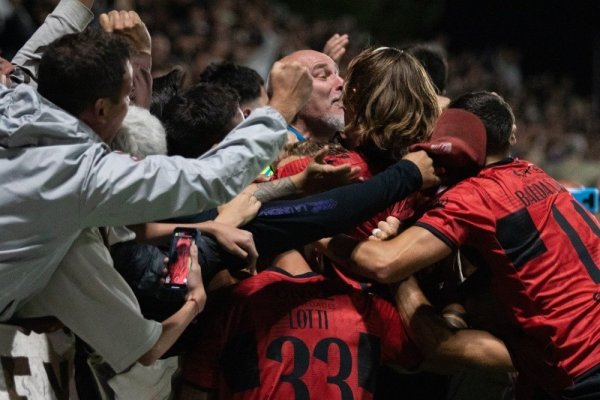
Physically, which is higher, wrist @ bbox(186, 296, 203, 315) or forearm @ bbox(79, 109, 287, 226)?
forearm @ bbox(79, 109, 287, 226)

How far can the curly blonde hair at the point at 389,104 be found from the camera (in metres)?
3.77

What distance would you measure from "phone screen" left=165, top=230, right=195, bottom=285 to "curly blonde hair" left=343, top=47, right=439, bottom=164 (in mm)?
914

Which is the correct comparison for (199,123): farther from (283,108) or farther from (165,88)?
(165,88)

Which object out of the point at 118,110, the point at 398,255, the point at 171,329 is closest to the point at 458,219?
the point at 398,255

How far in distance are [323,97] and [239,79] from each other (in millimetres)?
430

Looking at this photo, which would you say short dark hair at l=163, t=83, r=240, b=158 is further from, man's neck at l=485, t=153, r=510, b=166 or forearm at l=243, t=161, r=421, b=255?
man's neck at l=485, t=153, r=510, b=166

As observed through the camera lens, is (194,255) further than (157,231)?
No

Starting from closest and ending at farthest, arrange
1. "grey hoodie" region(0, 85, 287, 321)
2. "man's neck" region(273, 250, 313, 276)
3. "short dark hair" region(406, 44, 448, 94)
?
"grey hoodie" region(0, 85, 287, 321) < "man's neck" region(273, 250, 313, 276) < "short dark hair" region(406, 44, 448, 94)

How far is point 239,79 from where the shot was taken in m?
5.06

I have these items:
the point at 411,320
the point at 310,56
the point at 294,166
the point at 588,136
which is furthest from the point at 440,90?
the point at 588,136

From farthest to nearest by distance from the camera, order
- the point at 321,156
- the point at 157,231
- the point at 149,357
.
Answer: the point at 321,156 < the point at 157,231 < the point at 149,357

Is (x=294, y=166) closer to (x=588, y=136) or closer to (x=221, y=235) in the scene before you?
(x=221, y=235)

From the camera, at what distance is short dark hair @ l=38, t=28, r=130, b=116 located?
9.71 feet

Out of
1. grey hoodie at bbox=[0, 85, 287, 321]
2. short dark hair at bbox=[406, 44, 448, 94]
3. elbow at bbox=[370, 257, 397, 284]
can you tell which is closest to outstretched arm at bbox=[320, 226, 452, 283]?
elbow at bbox=[370, 257, 397, 284]
